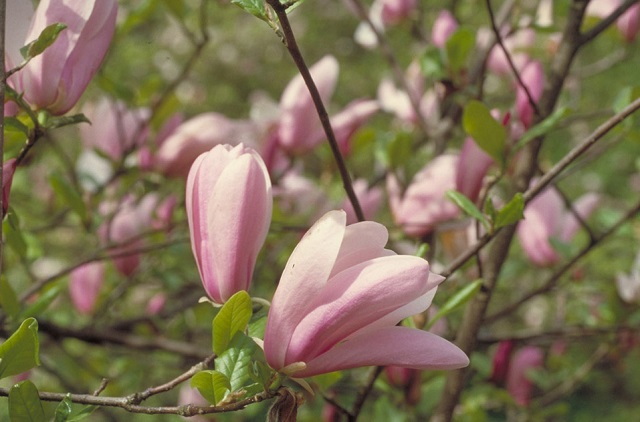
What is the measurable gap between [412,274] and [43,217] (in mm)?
1129

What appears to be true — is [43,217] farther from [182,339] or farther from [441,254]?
[441,254]

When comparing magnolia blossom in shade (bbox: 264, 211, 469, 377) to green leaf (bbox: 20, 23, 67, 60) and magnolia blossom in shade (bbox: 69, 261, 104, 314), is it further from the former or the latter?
magnolia blossom in shade (bbox: 69, 261, 104, 314)

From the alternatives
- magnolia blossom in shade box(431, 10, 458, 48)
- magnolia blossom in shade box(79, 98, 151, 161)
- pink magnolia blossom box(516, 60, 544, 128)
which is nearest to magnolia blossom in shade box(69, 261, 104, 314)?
magnolia blossom in shade box(79, 98, 151, 161)

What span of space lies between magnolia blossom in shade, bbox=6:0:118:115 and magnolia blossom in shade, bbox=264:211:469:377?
0.21 m

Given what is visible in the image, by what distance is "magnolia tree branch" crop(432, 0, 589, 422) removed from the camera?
745 mm

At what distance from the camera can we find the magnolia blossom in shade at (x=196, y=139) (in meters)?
0.93

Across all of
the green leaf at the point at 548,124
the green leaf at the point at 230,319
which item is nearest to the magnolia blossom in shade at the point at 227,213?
the green leaf at the point at 230,319

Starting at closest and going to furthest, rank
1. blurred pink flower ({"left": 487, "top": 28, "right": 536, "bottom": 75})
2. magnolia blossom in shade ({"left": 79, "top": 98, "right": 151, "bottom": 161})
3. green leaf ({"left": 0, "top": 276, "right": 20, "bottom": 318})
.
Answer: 1. green leaf ({"left": 0, "top": 276, "right": 20, "bottom": 318})
2. magnolia blossom in shade ({"left": 79, "top": 98, "right": 151, "bottom": 161})
3. blurred pink flower ({"left": 487, "top": 28, "right": 536, "bottom": 75})

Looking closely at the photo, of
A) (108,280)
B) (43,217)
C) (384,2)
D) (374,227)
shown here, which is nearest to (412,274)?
(374,227)

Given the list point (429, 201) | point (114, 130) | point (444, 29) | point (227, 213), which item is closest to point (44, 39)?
point (227, 213)

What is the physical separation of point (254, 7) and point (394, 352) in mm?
222

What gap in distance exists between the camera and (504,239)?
0.78m

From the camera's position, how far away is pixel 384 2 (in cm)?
133

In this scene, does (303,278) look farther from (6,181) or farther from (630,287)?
(630,287)
